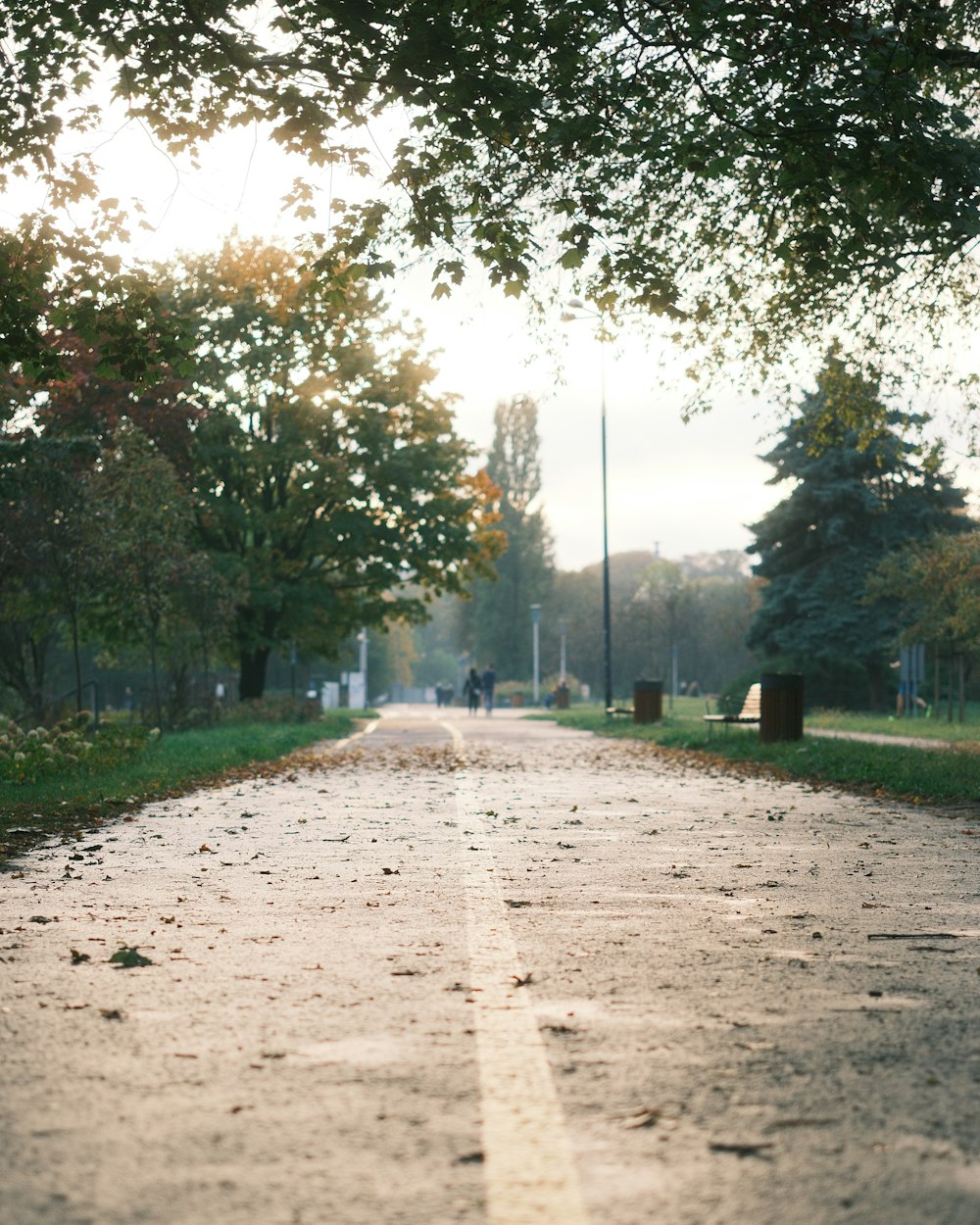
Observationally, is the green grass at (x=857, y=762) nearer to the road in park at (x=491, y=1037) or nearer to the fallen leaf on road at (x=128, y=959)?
the road in park at (x=491, y=1037)

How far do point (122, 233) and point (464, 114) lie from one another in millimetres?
4048

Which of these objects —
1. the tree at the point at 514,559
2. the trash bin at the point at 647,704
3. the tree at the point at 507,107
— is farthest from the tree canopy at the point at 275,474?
the tree at the point at 514,559

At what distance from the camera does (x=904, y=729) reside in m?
31.0

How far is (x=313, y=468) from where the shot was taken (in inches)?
1430

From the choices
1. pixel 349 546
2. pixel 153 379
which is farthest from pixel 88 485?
pixel 349 546

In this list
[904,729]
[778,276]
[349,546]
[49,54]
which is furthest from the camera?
[349,546]

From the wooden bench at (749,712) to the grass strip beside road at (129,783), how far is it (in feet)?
23.0

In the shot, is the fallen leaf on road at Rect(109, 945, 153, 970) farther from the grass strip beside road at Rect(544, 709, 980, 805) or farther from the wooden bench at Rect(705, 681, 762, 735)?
the wooden bench at Rect(705, 681, 762, 735)

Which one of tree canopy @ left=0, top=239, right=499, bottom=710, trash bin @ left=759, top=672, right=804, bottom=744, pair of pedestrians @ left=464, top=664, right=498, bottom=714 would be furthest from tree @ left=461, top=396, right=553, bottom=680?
trash bin @ left=759, top=672, right=804, bottom=744

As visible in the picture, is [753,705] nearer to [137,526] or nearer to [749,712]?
[749,712]

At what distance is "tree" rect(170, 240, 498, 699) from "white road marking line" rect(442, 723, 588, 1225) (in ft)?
95.6

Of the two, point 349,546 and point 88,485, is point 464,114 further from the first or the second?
point 349,546

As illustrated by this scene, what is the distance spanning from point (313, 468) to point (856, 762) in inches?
826

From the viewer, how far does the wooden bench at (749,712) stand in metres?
24.1
